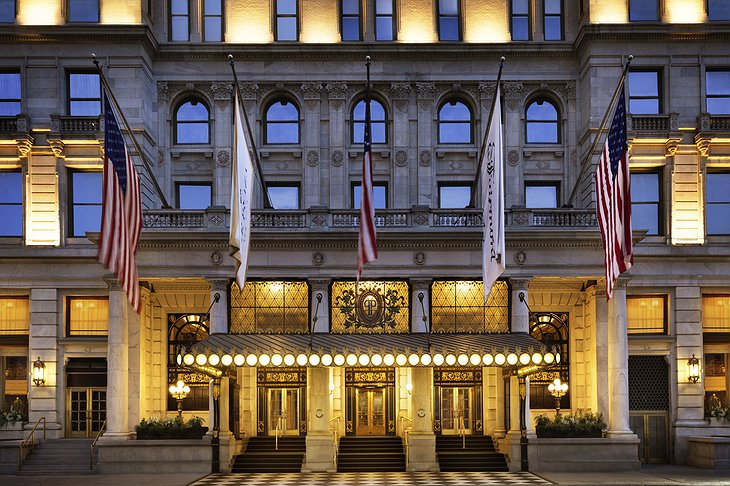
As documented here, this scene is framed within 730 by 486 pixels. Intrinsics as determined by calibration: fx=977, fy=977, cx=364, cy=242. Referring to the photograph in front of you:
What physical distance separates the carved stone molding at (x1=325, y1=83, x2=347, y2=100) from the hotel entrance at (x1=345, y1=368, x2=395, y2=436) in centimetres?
1222

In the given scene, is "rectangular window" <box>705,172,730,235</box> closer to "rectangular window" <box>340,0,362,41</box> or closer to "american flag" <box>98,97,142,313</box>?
"rectangular window" <box>340,0,362,41</box>

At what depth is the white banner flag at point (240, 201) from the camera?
31.4 meters

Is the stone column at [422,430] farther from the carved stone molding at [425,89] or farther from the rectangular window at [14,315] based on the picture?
the rectangular window at [14,315]

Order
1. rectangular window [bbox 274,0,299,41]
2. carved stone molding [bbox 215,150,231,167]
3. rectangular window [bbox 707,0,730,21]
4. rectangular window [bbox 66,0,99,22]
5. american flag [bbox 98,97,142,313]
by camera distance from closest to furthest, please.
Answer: american flag [bbox 98,97,142,313] < rectangular window [bbox 66,0,99,22] < rectangular window [bbox 707,0,730,21] < carved stone molding [bbox 215,150,231,167] < rectangular window [bbox 274,0,299,41]

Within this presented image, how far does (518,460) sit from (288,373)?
11135 mm

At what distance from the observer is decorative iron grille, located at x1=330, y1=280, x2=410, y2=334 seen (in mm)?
40656

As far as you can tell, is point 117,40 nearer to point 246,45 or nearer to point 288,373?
point 246,45

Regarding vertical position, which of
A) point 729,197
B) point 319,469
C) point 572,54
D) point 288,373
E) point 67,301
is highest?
point 572,54

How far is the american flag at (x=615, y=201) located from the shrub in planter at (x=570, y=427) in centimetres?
805

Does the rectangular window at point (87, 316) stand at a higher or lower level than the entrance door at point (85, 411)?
higher

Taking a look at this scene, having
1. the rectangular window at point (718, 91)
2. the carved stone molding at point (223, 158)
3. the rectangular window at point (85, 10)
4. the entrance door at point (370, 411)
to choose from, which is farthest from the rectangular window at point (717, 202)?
the rectangular window at point (85, 10)

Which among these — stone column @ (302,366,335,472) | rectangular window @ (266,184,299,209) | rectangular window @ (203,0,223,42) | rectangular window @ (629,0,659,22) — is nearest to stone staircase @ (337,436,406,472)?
stone column @ (302,366,335,472)

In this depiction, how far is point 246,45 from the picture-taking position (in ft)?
142

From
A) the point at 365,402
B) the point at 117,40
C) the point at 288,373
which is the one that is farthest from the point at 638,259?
the point at 117,40
